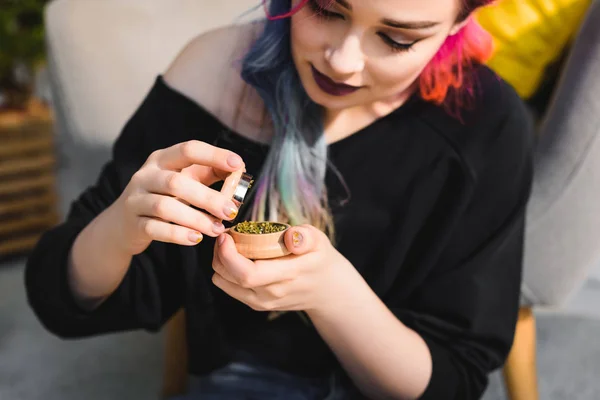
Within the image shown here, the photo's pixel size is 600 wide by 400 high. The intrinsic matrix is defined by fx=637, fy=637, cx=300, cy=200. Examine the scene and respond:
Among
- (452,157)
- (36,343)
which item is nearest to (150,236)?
(452,157)

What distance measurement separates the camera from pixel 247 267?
0.51 m

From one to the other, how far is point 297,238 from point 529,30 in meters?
0.71

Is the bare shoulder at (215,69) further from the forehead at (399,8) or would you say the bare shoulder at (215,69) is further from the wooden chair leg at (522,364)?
the wooden chair leg at (522,364)

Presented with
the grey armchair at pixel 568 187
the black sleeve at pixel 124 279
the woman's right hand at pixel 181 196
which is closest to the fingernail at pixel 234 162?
the woman's right hand at pixel 181 196

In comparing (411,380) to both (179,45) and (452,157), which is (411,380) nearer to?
(452,157)

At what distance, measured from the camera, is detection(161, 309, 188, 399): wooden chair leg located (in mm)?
1108

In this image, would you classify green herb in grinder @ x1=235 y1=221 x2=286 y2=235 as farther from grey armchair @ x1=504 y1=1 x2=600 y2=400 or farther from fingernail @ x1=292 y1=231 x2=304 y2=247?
grey armchair @ x1=504 y1=1 x2=600 y2=400

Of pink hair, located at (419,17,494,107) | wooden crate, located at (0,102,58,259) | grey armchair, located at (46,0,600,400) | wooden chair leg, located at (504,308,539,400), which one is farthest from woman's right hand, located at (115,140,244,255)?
wooden crate, located at (0,102,58,259)

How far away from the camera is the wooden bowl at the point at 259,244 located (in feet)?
1.68

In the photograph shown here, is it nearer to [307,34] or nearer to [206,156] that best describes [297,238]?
[206,156]

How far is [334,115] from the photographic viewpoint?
0.72 m

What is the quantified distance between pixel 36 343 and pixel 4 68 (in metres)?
0.69

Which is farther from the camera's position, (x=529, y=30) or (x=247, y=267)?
(x=529, y=30)

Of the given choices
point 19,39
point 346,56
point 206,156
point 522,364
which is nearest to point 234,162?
point 206,156
